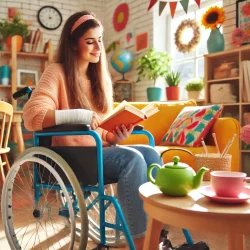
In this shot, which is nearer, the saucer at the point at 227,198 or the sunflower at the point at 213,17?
the saucer at the point at 227,198

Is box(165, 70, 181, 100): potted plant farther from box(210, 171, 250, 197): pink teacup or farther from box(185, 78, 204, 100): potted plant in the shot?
box(210, 171, 250, 197): pink teacup

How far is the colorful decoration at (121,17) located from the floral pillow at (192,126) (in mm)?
2361

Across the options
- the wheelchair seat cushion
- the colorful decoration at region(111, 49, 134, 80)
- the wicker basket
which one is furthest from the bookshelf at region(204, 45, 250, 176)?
the wheelchair seat cushion

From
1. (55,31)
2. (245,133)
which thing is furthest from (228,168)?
(55,31)

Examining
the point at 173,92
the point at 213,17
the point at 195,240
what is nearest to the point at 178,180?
the point at 195,240

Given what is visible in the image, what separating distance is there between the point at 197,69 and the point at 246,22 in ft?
2.99

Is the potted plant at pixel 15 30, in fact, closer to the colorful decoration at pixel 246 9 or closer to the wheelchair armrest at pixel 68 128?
the colorful decoration at pixel 246 9

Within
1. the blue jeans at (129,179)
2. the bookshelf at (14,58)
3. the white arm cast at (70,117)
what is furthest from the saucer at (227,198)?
the bookshelf at (14,58)

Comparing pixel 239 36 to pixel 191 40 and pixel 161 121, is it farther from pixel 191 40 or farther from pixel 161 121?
pixel 161 121

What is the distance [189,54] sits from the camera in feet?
12.9

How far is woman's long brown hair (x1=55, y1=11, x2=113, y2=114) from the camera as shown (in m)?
1.51

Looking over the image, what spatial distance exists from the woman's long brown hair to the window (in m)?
2.18

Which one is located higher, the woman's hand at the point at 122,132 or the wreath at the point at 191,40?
the wreath at the point at 191,40

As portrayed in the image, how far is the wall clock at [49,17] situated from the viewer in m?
4.64
